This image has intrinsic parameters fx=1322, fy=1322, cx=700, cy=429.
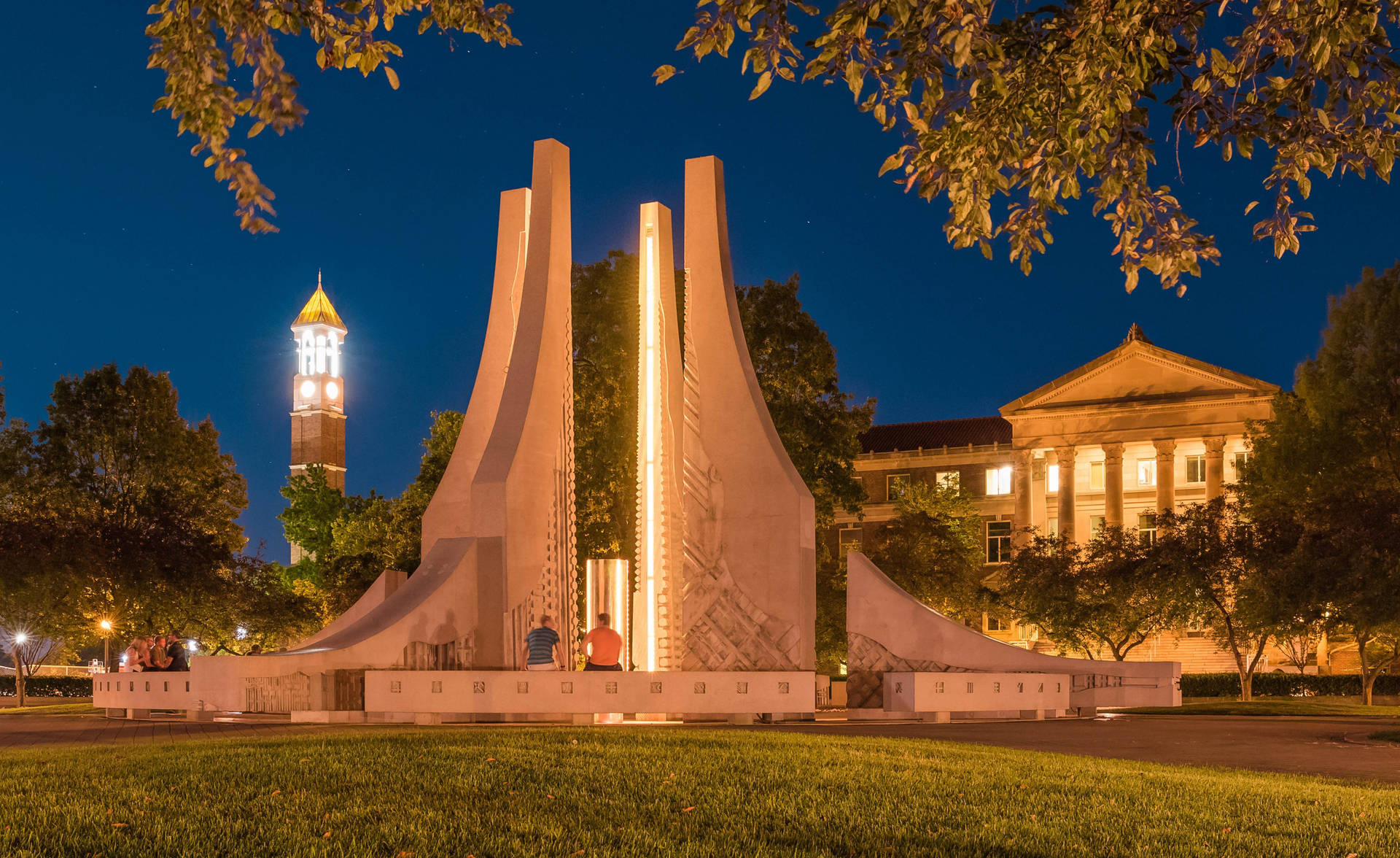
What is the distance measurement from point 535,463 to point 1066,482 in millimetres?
47520

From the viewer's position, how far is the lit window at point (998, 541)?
239 ft

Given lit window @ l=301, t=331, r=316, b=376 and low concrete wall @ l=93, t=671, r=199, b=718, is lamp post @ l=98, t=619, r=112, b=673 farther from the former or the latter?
lit window @ l=301, t=331, r=316, b=376

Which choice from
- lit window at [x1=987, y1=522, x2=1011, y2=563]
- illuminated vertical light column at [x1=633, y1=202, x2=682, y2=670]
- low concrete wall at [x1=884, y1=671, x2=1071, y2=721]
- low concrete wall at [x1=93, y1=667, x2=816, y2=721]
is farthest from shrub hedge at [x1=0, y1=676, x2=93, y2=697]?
lit window at [x1=987, y1=522, x2=1011, y2=563]

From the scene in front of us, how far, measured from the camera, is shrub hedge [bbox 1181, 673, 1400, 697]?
40750mm

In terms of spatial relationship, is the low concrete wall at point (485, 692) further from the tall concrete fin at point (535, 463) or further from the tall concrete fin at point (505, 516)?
the tall concrete fin at point (535, 463)

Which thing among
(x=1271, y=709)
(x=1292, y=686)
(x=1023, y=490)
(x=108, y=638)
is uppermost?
(x=1023, y=490)

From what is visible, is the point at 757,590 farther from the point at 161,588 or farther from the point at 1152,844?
the point at 161,588

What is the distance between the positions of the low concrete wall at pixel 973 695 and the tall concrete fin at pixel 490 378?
812 cm

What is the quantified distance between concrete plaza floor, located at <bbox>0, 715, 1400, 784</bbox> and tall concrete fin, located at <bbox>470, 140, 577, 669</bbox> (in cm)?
346

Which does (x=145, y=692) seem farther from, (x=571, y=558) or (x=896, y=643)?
(x=896, y=643)

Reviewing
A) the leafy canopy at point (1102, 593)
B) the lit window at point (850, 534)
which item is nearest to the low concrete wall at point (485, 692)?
the leafy canopy at point (1102, 593)

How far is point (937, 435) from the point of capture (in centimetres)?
7519

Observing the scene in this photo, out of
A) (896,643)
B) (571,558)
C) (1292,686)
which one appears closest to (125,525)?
(571,558)

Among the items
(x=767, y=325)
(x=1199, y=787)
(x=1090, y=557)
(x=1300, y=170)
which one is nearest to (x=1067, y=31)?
(x=1300, y=170)
